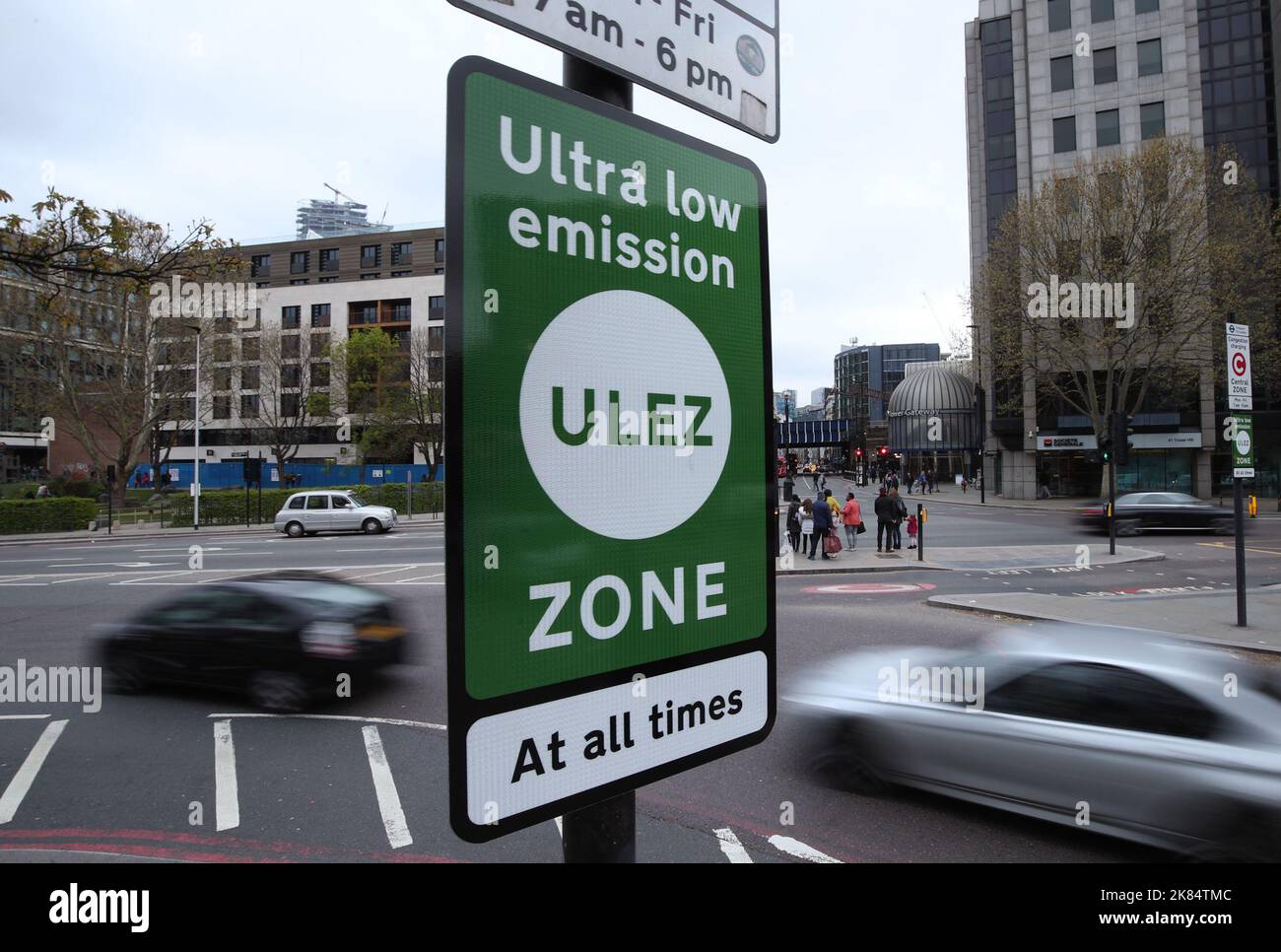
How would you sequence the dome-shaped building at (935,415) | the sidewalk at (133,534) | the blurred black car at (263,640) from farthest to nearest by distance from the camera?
the dome-shaped building at (935,415), the sidewalk at (133,534), the blurred black car at (263,640)

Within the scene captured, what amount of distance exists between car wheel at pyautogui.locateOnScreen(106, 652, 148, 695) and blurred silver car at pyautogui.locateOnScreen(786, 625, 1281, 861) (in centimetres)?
774

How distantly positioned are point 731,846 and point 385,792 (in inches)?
108

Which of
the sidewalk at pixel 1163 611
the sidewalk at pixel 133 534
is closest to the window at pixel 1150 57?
the sidewalk at pixel 1163 611

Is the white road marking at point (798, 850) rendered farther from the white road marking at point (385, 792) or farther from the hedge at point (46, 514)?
the hedge at point (46, 514)

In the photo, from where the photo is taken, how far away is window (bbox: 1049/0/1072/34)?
43.2 metres

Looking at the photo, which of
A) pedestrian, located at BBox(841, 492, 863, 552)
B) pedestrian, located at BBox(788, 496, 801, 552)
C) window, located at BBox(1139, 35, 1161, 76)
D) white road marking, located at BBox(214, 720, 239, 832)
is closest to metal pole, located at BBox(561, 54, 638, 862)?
white road marking, located at BBox(214, 720, 239, 832)

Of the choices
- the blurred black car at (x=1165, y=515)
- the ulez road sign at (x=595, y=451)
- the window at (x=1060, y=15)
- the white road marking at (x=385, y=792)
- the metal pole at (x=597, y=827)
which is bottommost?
the white road marking at (x=385, y=792)

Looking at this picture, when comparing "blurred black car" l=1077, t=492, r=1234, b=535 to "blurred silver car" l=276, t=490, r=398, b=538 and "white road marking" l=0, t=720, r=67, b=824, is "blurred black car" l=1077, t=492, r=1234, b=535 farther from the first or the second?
"white road marking" l=0, t=720, r=67, b=824

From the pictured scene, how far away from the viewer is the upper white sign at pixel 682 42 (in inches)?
53.1

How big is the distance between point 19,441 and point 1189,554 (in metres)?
81.5

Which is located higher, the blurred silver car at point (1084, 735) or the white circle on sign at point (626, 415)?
the white circle on sign at point (626, 415)

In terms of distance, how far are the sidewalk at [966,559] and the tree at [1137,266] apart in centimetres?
1451

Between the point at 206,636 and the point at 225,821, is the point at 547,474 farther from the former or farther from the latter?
the point at 206,636

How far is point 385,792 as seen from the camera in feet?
19.1
